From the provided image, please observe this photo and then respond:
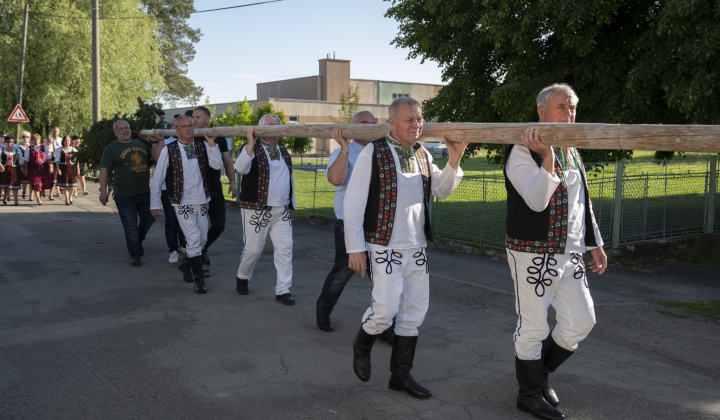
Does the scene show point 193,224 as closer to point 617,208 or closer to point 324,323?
point 324,323

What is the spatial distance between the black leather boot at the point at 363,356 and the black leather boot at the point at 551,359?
121 centimetres

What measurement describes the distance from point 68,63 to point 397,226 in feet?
102

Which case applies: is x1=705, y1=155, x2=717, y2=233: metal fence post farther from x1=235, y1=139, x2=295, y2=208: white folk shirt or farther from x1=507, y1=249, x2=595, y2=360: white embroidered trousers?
x1=507, y1=249, x2=595, y2=360: white embroidered trousers

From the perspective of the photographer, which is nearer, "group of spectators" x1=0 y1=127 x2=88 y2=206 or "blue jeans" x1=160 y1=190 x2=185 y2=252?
"blue jeans" x1=160 y1=190 x2=185 y2=252

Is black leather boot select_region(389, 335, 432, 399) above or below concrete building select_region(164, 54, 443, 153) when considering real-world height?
below

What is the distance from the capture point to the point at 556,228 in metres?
3.99

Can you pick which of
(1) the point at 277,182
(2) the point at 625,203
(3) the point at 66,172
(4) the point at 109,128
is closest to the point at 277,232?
(1) the point at 277,182

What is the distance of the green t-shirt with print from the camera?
30.3 ft

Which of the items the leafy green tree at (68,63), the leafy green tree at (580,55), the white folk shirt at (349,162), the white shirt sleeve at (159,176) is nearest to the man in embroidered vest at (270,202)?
the white folk shirt at (349,162)

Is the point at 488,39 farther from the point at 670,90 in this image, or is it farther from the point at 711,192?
the point at 711,192

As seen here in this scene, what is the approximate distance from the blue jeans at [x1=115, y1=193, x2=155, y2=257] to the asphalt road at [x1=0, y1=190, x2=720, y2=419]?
0.33 m

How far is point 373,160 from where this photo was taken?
4508 millimetres

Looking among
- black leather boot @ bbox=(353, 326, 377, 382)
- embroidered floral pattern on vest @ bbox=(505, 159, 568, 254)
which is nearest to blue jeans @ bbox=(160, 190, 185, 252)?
black leather boot @ bbox=(353, 326, 377, 382)

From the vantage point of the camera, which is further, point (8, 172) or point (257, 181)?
point (8, 172)
